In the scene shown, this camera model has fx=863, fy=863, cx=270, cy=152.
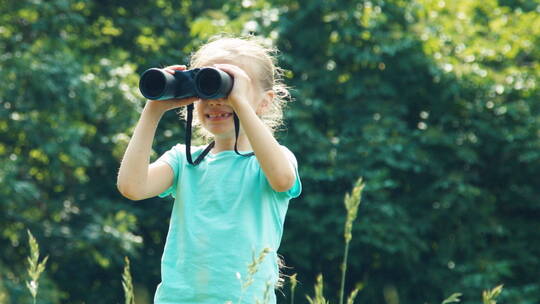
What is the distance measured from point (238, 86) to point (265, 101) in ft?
0.93

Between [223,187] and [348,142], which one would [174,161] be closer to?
[223,187]

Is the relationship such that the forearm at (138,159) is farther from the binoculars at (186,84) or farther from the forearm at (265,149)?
the forearm at (265,149)

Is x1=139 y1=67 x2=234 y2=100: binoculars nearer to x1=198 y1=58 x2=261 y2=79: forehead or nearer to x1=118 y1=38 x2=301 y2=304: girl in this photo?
x1=118 y1=38 x2=301 y2=304: girl

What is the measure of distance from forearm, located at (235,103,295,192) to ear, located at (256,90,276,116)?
0.27 m

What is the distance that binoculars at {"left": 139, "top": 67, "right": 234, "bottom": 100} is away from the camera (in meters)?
2.21

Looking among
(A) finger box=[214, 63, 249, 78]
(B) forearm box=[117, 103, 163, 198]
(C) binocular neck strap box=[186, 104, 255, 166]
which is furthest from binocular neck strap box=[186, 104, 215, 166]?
(A) finger box=[214, 63, 249, 78]

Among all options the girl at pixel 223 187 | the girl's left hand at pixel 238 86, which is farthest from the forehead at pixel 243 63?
the girl's left hand at pixel 238 86

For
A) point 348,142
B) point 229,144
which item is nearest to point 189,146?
point 229,144

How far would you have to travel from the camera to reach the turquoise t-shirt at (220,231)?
7.41ft


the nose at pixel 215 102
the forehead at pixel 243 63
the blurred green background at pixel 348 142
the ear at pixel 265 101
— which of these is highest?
the forehead at pixel 243 63

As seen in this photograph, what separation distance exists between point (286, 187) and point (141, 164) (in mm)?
398

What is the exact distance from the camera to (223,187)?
7.70 ft

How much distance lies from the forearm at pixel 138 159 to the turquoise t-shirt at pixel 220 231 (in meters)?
0.13

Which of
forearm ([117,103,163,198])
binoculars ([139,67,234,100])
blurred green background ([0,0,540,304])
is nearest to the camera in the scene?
binoculars ([139,67,234,100])
